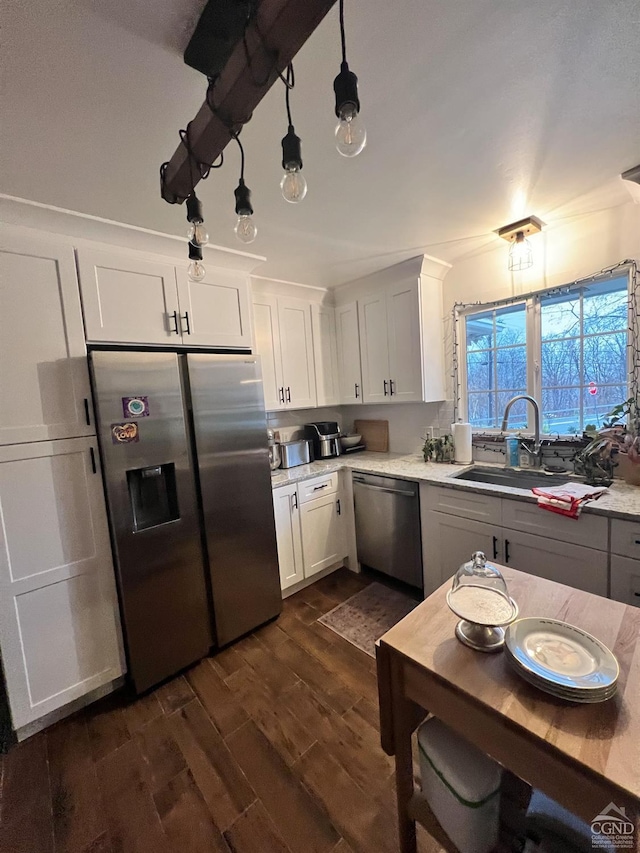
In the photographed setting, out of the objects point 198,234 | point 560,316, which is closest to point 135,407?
point 198,234

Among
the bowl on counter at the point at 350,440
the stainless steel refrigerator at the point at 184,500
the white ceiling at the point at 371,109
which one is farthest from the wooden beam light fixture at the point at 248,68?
the bowl on counter at the point at 350,440

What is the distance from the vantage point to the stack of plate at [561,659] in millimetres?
771

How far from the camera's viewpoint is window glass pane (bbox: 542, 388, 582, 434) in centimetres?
228

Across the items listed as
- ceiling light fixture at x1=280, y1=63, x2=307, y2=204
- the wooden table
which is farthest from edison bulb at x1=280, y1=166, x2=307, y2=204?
the wooden table

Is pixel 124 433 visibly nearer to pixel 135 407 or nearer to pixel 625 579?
pixel 135 407

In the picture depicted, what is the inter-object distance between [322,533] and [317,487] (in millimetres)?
397

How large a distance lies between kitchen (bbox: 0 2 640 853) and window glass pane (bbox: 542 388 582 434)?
0.02 m

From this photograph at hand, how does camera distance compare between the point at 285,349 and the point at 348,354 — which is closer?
the point at 285,349

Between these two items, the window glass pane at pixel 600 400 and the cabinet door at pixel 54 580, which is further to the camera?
the window glass pane at pixel 600 400

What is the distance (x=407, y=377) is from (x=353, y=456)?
0.92 metres

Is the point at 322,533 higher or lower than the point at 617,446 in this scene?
lower

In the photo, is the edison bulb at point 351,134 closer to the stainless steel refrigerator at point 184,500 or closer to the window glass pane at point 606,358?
the stainless steel refrigerator at point 184,500

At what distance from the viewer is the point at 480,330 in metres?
2.73

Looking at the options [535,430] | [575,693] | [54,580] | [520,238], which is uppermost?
[520,238]
